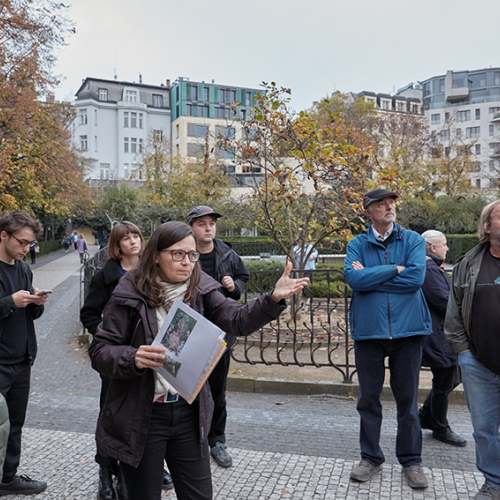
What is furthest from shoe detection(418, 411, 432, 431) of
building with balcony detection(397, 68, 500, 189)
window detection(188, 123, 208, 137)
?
building with balcony detection(397, 68, 500, 189)

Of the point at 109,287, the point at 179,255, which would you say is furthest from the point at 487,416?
the point at 109,287

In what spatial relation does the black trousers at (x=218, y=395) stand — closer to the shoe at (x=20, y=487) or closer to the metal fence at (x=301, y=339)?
the shoe at (x=20, y=487)

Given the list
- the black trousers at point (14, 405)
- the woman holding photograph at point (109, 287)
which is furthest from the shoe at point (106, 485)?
the black trousers at point (14, 405)

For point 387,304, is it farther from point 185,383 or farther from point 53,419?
point 53,419

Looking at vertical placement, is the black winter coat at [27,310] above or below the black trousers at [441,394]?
above

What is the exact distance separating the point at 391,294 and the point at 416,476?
4.38ft

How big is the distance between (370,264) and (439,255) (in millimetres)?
972

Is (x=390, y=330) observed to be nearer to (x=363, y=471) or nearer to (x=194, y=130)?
(x=363, y=471)

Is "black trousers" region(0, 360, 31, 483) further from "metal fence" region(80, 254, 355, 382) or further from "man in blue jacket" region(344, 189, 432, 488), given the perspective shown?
"metal fence" region(80, 254, 355, 382)

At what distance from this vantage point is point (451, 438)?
4320 millimetres

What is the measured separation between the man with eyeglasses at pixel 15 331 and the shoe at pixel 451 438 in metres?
3.37

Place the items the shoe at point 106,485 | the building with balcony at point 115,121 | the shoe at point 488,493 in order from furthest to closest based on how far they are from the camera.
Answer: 1. the building with balcony at point 115,121
2. the shoe at point 106,485
3. the shoe at point 488,493

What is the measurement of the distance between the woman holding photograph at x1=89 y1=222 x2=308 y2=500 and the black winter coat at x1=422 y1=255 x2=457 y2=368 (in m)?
2.39

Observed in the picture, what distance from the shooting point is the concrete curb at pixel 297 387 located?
5682 millimetres
